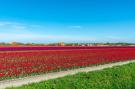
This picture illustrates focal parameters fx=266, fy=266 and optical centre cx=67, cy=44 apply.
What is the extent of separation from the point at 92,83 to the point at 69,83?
2.13 m

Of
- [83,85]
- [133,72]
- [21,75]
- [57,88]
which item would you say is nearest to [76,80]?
[83,85]

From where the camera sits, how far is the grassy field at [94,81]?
15614mm

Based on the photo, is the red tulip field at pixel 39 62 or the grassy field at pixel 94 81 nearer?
the grassy field at pixel 94 81

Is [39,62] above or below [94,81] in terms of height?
above

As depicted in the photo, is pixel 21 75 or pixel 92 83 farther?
pixel 21 75

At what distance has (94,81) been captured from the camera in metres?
18.9

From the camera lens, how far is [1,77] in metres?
20.4

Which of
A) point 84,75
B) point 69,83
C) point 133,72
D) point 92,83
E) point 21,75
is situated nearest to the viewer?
point 69,83

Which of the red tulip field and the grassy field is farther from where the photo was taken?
the red tulip field

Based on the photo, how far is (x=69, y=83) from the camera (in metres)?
16.7

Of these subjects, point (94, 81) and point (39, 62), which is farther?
point (39, 62)

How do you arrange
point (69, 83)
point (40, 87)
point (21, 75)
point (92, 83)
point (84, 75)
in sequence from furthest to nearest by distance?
point (21, 75), point (84, 75), point (92, 83), point (69, 83), point (40, 87)

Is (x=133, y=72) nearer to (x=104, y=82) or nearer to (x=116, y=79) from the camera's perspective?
(x=116, y=79)

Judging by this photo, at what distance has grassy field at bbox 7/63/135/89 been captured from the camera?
15614 millimetres
